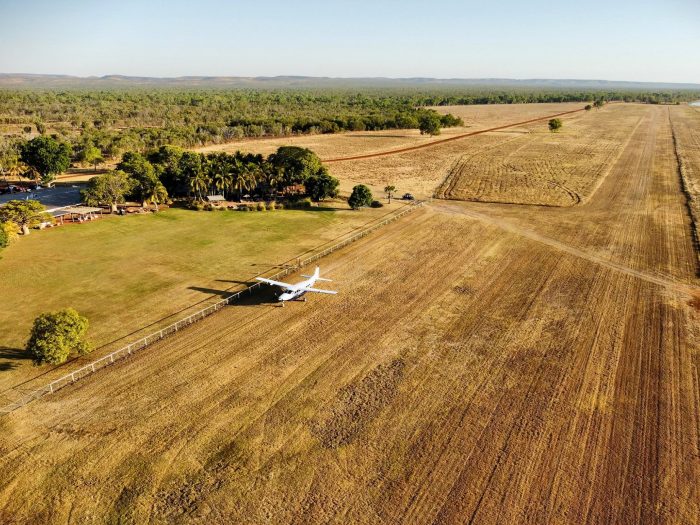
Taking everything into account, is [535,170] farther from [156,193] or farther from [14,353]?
[14,353]

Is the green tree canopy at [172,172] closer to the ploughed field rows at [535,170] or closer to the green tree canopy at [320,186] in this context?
the green tree canopy at [320,186]

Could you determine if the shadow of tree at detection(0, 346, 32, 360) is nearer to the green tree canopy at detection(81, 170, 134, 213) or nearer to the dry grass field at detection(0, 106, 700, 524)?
the dry grass field at detection(0, 106, 700, 524)

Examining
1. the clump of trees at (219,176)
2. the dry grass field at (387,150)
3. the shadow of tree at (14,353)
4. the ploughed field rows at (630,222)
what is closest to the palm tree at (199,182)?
the clump of trees at (219,176)

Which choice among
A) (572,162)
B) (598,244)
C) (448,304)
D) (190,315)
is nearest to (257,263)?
(190,315)

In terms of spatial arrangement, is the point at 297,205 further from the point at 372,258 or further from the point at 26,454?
the point at 26,454

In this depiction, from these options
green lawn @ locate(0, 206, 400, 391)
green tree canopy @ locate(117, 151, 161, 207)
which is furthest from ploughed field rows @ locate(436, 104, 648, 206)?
green tree canopy @ locate(117, 151, 161, 207)

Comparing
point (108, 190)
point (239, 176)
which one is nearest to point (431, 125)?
point (239, 176)

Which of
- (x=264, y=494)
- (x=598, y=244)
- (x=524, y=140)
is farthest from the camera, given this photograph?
(x=524, y=140)
